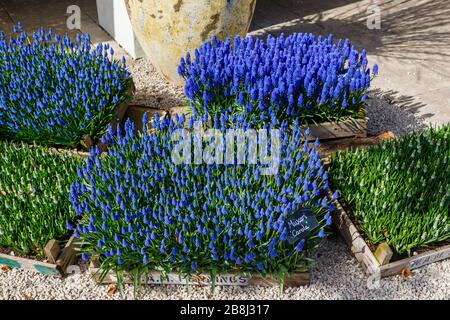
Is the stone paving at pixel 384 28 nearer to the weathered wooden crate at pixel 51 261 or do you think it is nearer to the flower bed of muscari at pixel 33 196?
the flower bed of muscari at pixel 33 196

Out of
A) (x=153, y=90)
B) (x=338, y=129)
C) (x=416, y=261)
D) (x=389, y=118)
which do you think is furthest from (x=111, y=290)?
(x=389, y=118)

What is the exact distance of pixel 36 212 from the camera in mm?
3131

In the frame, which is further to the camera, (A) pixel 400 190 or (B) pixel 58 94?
(B) pixel 58 94

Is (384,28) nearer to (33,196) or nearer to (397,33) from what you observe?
(397,33)

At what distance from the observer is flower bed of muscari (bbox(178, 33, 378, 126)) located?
3.69 meters

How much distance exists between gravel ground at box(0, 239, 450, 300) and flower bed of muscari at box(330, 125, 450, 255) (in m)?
0.19

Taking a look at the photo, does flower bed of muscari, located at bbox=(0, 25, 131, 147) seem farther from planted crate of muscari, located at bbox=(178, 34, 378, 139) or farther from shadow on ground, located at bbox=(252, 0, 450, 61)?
shadow on ground, located at bbox=(252, 0, 450, 61)

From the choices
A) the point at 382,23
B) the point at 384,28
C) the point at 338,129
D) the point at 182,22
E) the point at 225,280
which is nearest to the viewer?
the point at 225,280

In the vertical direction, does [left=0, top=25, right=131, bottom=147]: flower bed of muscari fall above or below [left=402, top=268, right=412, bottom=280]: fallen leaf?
above

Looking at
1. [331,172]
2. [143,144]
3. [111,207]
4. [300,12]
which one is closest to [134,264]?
[111,207]

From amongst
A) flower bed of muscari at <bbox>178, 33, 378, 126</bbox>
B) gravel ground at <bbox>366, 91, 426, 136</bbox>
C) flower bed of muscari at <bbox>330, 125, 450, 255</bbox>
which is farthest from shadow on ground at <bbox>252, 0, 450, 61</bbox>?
flower bed of muscari at <bbox>330, 125, 450, 255</bbox>

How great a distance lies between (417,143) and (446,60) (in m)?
2.35

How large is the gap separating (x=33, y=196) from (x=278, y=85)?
6.01ft
